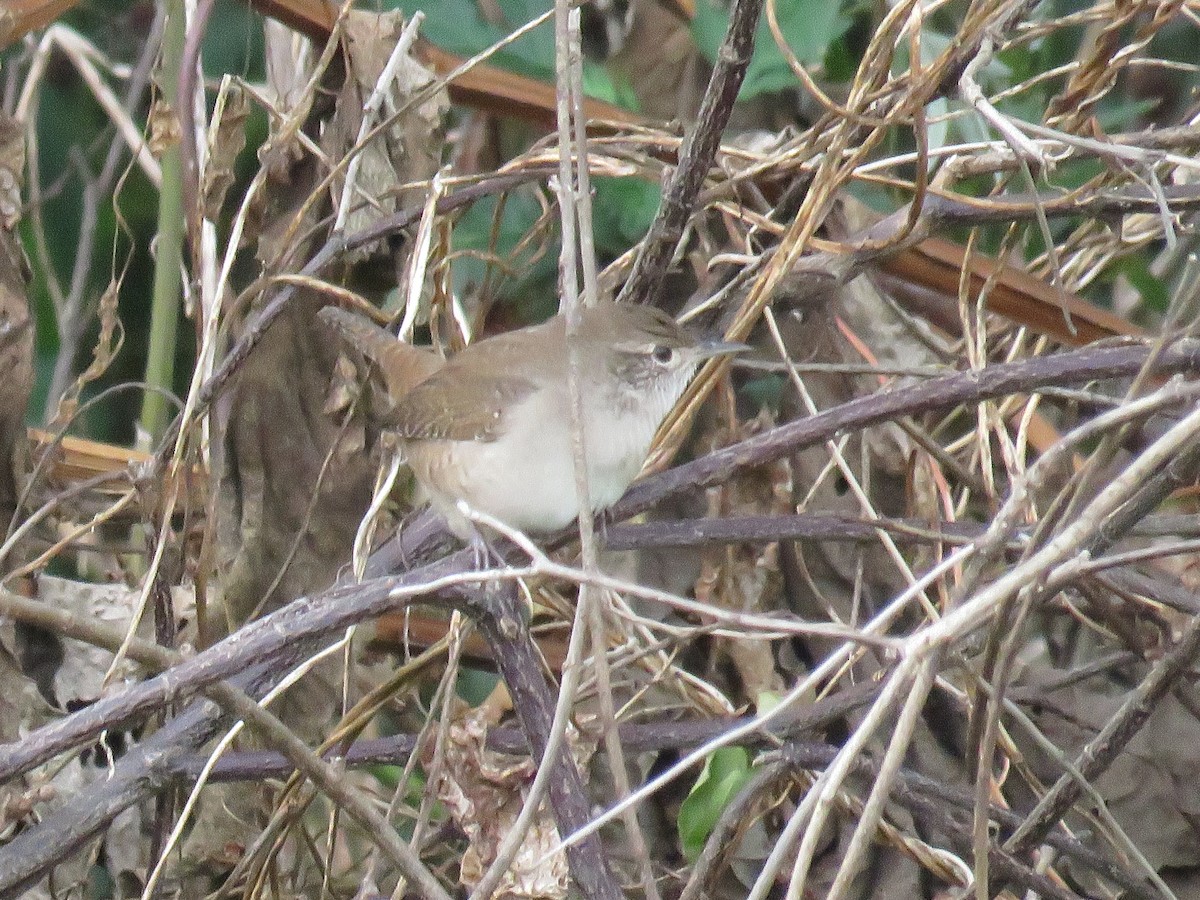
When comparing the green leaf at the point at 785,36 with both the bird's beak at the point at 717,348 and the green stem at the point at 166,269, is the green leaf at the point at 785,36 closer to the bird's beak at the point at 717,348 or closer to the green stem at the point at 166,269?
the bird's beak at the point at 717,348

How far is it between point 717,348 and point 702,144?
15.3 inches

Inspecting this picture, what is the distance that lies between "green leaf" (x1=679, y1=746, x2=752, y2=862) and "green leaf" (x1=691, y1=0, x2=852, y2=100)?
1.45m

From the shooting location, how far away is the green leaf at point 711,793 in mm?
2346

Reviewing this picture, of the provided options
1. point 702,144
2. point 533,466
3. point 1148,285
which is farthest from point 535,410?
point 1148,285

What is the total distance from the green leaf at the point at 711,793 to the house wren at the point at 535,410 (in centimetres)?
48

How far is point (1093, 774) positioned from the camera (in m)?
2.14

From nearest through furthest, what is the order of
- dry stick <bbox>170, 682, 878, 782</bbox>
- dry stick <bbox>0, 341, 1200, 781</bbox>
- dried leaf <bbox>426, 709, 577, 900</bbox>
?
dry stick <bbox>0, 341, 1200, 781</bbox>, dried leaf <bbox>426, 709, 577, 900</bbox>, dry stick <bbox>170, 682, 878, 782</bbox>

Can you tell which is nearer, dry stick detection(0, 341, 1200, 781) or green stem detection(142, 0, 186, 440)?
dry stick detection(0, 341, 1200, 781)

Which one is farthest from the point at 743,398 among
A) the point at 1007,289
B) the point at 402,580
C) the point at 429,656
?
the point at 402,580

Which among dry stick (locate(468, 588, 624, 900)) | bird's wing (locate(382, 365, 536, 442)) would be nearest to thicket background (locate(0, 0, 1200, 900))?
dry stick (locate(468, 588, 624, 900))

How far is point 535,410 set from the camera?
8.59 ft

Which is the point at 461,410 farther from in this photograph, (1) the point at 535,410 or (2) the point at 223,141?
(2) the point at 223,141

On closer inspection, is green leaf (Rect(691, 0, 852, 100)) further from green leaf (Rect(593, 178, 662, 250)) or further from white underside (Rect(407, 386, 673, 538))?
white underside (Rect(407, 386, 673, 538))

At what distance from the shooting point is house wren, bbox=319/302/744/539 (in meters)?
2.50
